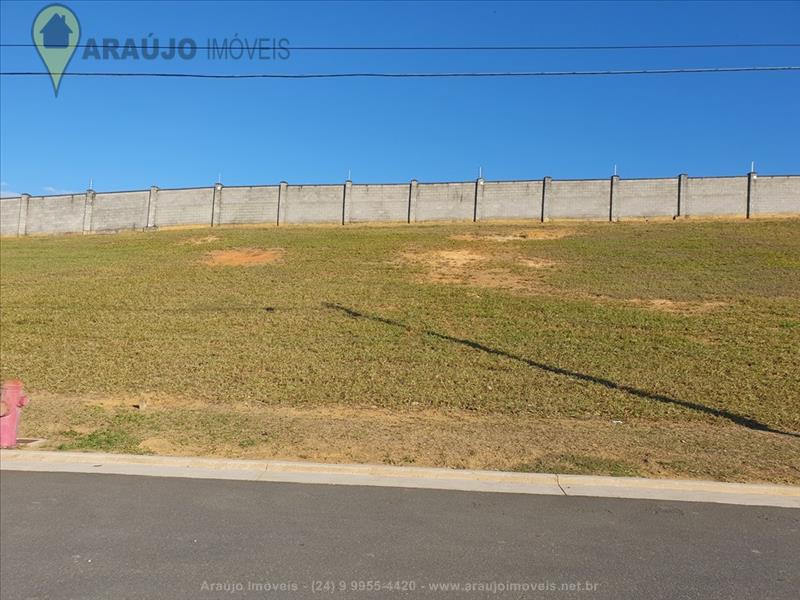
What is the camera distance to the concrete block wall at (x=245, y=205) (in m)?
42.0

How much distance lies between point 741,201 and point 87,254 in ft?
117

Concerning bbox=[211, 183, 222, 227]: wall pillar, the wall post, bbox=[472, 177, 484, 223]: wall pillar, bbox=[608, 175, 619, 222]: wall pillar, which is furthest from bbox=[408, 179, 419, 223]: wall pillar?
the wall post

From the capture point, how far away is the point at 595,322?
15289 mm

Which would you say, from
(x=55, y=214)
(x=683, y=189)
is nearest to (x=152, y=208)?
(x=55, y=214)

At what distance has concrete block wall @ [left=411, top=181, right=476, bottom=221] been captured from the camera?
39.8 meters

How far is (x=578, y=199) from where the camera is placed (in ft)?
127

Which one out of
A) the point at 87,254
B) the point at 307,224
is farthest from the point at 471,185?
the point at 87,254

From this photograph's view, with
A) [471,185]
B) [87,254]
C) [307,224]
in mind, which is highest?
[471,185]

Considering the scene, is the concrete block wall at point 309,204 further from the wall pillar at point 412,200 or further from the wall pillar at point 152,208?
the wall pillar at point 152,208

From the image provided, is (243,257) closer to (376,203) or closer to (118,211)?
(376,203)

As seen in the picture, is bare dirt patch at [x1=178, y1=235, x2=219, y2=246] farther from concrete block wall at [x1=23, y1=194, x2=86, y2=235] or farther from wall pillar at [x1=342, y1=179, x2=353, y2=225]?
concrete block wall at [x1=23, y1=194, x2=86, y2=235]

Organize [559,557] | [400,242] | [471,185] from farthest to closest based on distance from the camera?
[471,185] → [400,242] → [559,557]

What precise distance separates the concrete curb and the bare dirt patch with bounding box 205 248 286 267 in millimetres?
18692

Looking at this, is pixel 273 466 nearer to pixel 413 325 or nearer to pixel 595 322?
pixel 413 325
